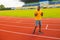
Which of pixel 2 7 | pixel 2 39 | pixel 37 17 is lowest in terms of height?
pixel 2 7

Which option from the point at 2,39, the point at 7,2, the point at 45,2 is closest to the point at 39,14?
the point at 2,39

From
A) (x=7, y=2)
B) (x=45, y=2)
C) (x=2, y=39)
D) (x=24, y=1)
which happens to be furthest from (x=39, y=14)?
(x=24, y=1)

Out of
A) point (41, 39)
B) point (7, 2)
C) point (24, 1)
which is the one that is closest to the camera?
point (41, 39)

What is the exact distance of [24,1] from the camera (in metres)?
80.8

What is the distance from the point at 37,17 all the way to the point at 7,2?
53539mm

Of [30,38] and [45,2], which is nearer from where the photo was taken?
[30,38]

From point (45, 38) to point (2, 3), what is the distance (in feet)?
186

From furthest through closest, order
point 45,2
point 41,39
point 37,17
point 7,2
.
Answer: point 7,2, point 45,2, point 37,17, point 41,39

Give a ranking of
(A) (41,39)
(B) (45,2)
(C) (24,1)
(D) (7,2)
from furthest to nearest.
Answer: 1. (C) (24,1)
2. (D) (7,2)
3. (B) (45,2)
4. (A) (41,39)

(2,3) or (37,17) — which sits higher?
(37,17)

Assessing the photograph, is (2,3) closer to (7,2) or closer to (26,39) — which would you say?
(7,2)

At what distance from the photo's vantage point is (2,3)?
223 feet

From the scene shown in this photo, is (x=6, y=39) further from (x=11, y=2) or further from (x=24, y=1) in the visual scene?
(x=24, y=1)

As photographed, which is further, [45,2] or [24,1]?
[24,1]
